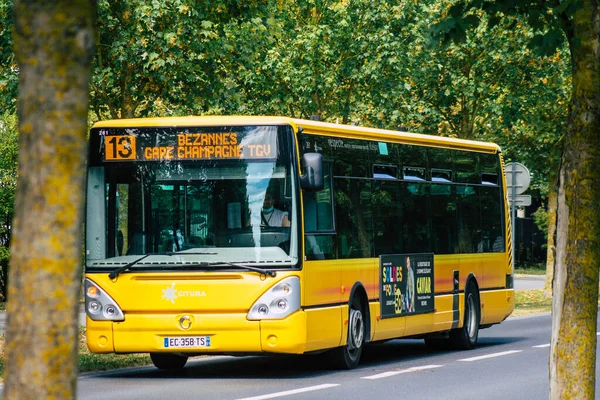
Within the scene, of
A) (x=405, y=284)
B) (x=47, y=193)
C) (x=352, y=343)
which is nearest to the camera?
(x=47, y=193)

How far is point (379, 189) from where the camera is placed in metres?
17.0

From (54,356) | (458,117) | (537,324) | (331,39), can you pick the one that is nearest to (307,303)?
(54,356)

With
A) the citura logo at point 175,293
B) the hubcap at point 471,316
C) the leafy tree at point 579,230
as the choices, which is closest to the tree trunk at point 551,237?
the hubcap at point 471,316

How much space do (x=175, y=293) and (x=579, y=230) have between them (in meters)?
7.45

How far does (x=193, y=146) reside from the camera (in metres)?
14.8

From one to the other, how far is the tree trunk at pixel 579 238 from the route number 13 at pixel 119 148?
780 centimetres

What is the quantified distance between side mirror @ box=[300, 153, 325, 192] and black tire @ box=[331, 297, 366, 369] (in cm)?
197

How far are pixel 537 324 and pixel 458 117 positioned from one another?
8074 mm

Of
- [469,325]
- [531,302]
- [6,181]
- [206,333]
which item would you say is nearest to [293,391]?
[206,333]

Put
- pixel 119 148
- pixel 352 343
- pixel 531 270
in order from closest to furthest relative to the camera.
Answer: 1. pixel 119 148
2. pixel 352 343
3. pixel 531 270

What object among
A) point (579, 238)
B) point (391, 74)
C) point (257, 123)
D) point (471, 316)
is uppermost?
point (391, 74)

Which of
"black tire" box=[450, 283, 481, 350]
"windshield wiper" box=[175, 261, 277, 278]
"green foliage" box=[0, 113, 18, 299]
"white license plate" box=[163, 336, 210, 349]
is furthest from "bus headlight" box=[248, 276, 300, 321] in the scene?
"green foliage" box=[0, 113, 18, 299]

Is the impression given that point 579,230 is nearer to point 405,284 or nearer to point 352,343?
point 352,343

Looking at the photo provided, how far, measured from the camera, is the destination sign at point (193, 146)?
48.0ft
